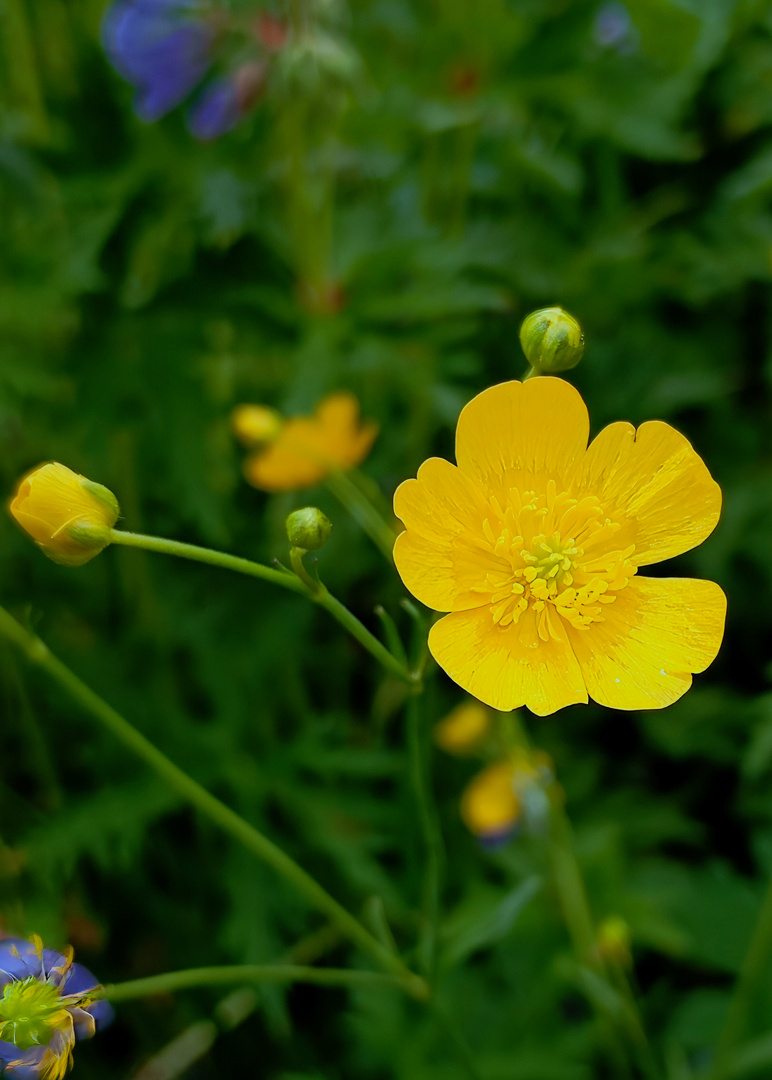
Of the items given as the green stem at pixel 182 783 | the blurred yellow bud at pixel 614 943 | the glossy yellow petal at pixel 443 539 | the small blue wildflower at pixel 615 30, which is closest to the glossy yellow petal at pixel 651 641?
the glossy yellow petal at pixel 443 539

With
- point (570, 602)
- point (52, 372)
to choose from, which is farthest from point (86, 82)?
point (570, 602)

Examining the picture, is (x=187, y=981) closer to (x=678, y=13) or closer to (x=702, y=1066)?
(x=702, y=1066)

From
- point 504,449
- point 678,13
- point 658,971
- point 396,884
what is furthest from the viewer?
point 658,971

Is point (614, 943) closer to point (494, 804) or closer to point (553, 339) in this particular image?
point (494, 804)

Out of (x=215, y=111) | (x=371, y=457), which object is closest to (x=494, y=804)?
A: (x=371, y=457)

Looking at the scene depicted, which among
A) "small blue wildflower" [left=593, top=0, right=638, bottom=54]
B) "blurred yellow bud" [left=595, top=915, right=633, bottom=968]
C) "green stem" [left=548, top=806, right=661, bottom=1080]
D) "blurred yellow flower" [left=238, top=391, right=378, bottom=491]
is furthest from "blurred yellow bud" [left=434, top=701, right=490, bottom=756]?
"small blue wildflower" [left=593, top=0, right=638, bottom=54]

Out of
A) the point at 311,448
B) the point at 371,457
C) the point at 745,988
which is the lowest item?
the point at 745,988

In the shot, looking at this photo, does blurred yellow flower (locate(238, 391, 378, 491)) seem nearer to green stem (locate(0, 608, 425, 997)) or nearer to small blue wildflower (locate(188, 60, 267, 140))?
green stem (locate(0, 608, 425, 997))
